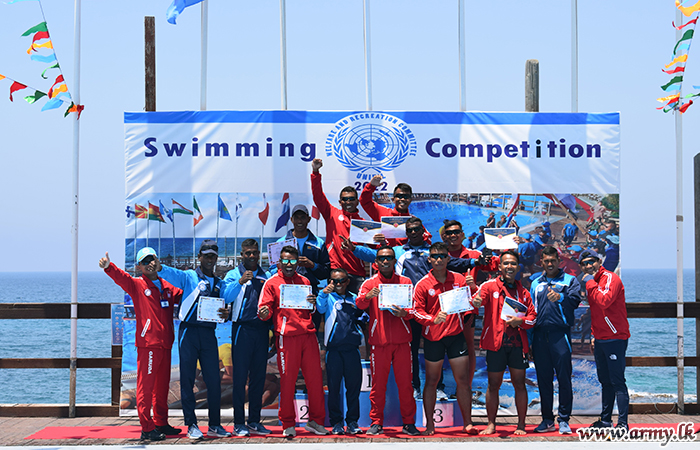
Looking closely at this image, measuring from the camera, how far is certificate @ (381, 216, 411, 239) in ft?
23.3

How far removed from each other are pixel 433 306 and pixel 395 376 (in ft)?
2.77

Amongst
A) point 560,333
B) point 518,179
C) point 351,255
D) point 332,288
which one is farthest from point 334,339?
point 518,179

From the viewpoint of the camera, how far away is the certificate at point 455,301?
671 centimetres

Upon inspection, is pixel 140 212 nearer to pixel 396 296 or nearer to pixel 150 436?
pixel 150 436

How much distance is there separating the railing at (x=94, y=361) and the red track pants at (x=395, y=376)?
9.86 ft

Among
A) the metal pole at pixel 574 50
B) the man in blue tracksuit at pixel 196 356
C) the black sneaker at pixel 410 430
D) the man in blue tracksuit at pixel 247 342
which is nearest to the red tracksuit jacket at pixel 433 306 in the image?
the black sneaker at pixel 410 430

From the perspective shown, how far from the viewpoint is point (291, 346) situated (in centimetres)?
676

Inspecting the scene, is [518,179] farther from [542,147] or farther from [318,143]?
[318,143]

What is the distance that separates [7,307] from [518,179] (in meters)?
6.63

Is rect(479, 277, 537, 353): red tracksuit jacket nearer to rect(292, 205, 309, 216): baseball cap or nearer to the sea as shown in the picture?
rect(292, 205, 309, 216): baseball cap

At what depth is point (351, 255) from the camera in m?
7.32

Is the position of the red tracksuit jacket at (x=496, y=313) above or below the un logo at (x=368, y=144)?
below

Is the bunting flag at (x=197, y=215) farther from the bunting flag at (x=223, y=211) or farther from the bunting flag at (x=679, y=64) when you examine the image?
the bunting flag at (x=679, y=64)

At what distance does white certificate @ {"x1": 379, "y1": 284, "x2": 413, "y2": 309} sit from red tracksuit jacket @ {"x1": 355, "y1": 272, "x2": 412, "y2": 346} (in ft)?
0.36
